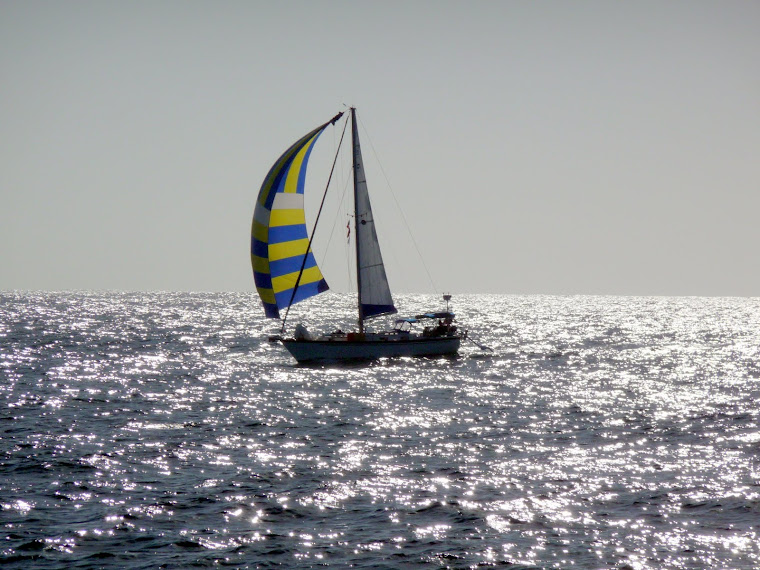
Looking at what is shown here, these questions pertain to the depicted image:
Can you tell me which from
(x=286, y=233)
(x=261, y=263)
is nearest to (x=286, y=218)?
(x=286, y=233)

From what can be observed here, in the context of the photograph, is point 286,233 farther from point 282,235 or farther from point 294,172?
point 294,172

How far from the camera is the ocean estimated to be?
15.5m

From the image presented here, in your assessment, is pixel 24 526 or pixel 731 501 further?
pixel 731 501

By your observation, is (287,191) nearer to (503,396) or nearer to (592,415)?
(503,396)

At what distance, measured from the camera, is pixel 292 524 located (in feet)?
55.5

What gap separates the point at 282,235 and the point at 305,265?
84.7 inches

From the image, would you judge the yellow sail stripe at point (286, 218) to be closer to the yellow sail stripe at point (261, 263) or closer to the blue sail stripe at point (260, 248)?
the blue sail stripe at point (260, 248)

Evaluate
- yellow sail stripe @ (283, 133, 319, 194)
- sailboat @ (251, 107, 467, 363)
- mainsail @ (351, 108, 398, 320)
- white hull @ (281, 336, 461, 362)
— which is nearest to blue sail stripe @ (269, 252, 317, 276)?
sailboat @ (251, 107, 467, 363)

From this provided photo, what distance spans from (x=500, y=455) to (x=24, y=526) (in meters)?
12.1

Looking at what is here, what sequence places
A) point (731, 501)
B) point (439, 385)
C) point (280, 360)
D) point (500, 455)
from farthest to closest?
1. point (280, 360)
2. point (439, 385)
3. point (500, 455)
4. point (731, 501)

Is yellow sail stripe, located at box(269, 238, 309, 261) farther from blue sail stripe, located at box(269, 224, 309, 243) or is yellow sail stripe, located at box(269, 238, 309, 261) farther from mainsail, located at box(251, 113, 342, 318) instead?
blue sail stripe, located at box(269, 224, 309, 243)

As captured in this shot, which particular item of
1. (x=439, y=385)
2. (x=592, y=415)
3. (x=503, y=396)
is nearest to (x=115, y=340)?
(x=439, y=385)

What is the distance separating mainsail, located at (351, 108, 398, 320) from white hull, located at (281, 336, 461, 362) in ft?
6.85

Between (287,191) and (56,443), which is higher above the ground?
(287,191)
